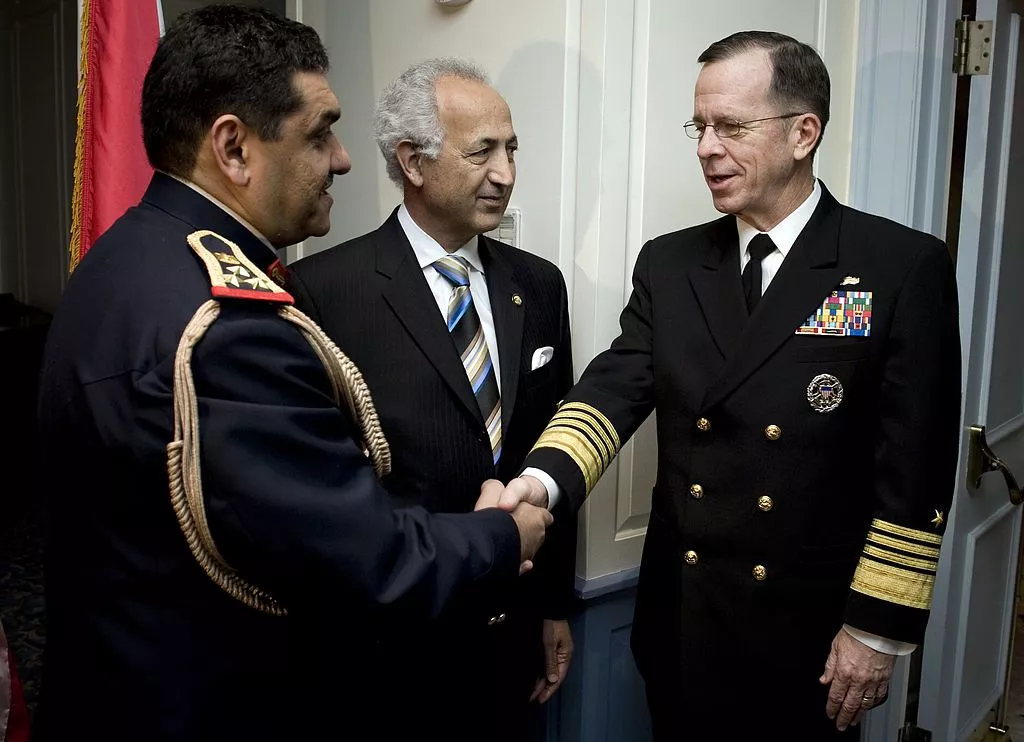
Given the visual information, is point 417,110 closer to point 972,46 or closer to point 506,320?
point 506,320

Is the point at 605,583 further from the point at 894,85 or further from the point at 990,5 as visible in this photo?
the point at 990,5

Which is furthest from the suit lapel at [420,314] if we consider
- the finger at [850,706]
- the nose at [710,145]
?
the finger at [850,706]

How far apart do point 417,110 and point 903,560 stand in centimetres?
118

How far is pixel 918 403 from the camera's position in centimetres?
148

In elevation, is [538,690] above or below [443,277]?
below

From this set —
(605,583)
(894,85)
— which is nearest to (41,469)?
(605,583)

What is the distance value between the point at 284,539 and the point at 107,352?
0.31 meters

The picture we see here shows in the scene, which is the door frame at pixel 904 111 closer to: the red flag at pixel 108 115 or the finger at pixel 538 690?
the finger at pixel 538 690

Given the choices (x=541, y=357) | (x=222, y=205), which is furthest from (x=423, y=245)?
(x=222, y=205)

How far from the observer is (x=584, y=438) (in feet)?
5.57

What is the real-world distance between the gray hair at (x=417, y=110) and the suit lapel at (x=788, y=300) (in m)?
0.67

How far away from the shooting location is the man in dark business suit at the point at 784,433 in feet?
4.93

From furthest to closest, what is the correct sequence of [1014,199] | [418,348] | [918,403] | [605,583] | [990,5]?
[1014,199]
[990,5]
[605,583]
[418,348]
[918,403]

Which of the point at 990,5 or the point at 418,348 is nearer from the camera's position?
the point at 418,348
